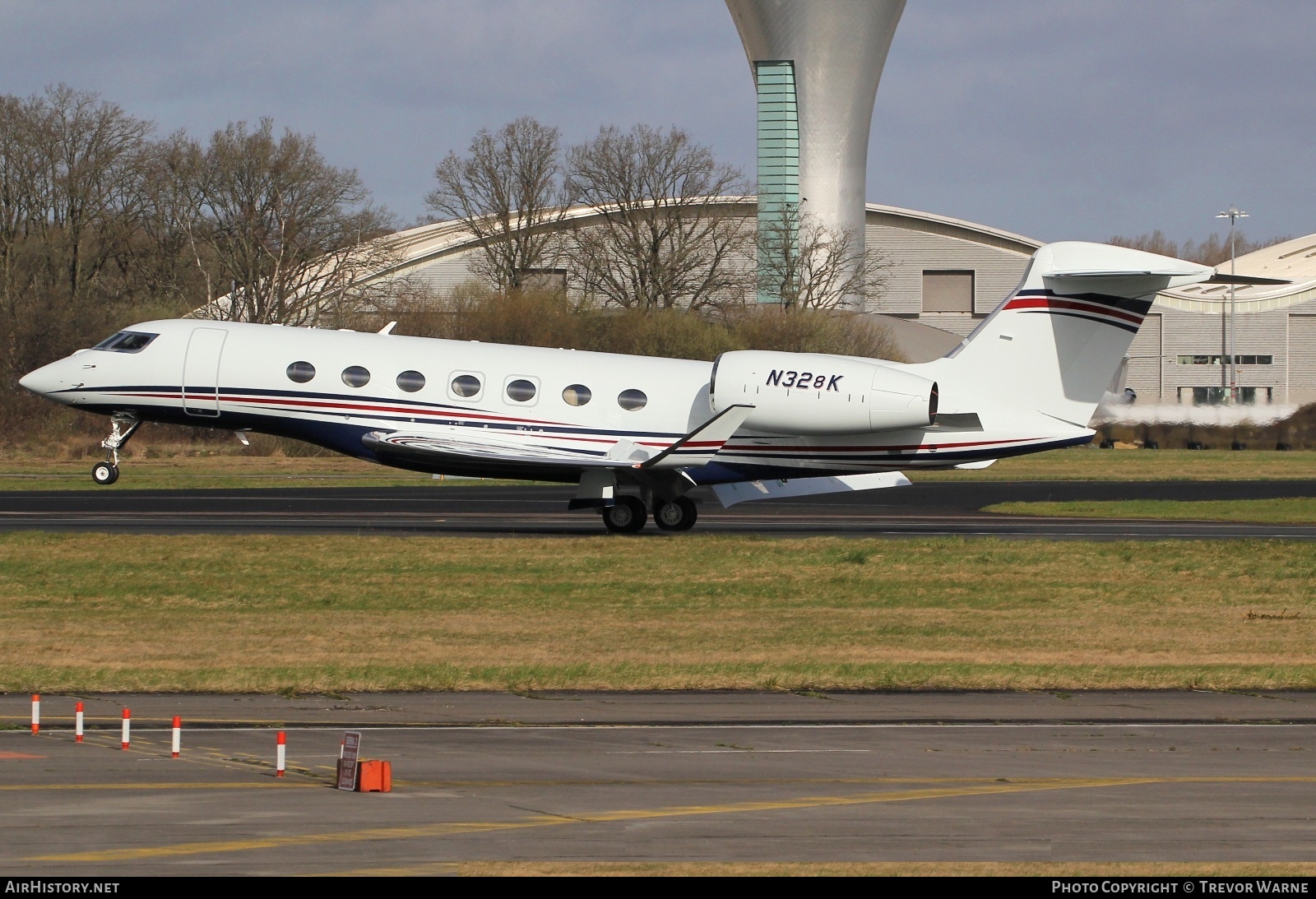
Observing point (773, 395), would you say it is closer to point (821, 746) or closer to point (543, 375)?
point (543, 375)

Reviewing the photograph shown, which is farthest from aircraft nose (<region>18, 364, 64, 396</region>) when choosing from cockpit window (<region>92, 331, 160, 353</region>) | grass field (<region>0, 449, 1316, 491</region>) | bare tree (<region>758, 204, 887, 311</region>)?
bare tree (<region>758, 204, 887, 311</region>)

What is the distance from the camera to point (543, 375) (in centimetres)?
2738

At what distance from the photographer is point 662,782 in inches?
408

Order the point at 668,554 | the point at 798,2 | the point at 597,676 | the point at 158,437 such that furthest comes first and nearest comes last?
the point at 798,2 < the point at 158,437 < the point at 668,554 < the point at 597,676

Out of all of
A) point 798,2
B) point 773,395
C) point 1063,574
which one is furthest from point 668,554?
point 798,2

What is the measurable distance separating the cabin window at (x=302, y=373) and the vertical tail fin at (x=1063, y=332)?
37.8ft

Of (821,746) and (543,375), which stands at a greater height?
(543,375)

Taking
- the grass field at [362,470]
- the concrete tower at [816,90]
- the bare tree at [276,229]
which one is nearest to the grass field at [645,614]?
the grass field at [362,470]

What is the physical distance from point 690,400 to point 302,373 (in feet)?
22.9

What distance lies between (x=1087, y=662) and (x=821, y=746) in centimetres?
567

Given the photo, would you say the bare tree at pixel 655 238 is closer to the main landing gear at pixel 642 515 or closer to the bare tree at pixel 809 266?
the bare tree at pixel 809 266

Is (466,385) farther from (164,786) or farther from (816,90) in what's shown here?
(816,90)

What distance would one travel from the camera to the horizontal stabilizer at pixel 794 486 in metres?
27.6

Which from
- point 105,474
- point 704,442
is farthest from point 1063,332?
point 105,474
